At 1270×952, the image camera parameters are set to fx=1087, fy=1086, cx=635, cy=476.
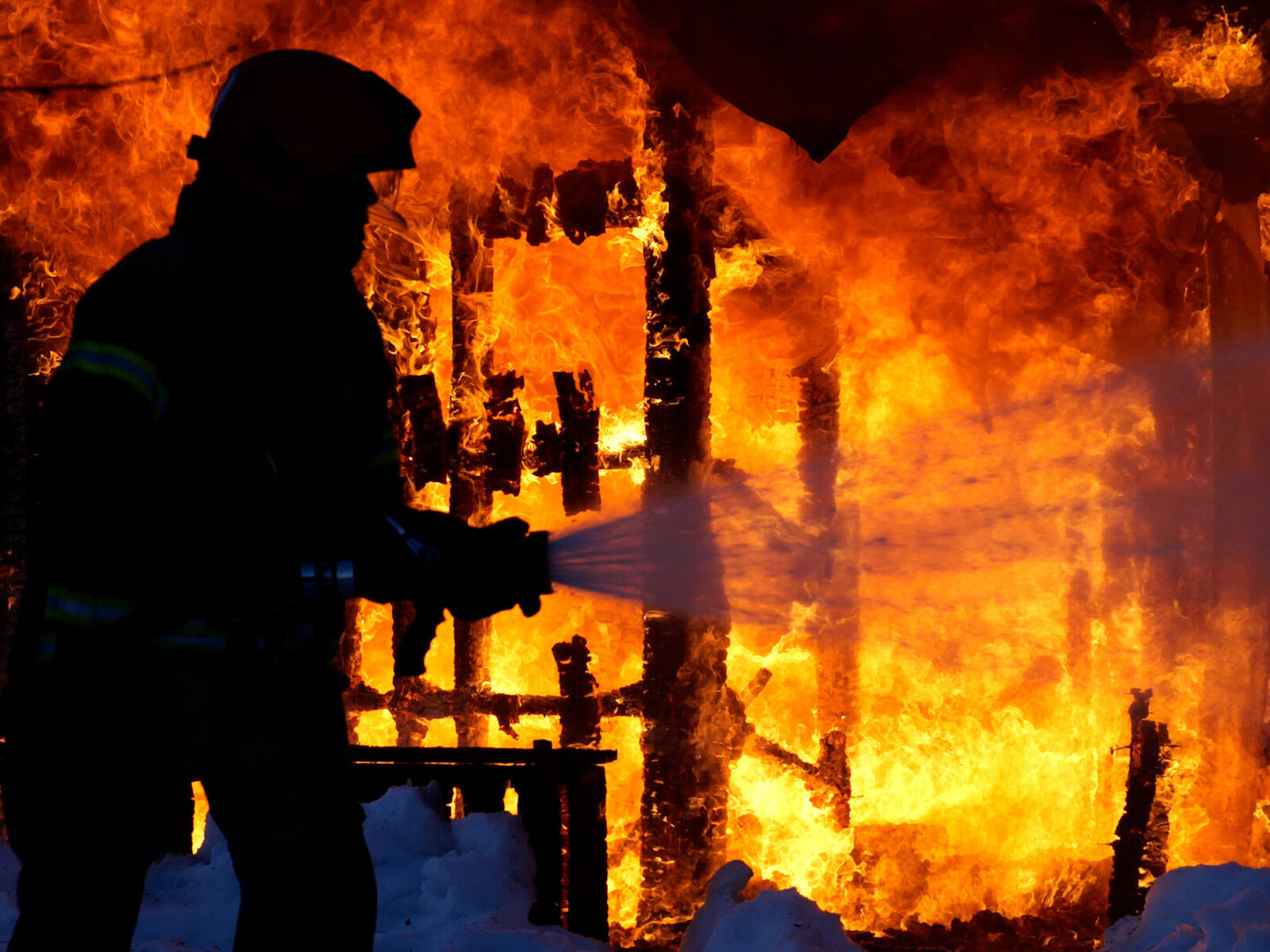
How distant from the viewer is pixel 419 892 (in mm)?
3691

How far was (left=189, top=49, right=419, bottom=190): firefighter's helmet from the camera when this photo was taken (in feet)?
7.52

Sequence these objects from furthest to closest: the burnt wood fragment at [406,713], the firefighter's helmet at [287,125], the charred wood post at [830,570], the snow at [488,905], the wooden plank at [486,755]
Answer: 1. the burnt wood fragment at [406,713]
2. the charred wood post at [830,570]
3. the wooden plank at [486,755]
4. the snow at [488,905]
5. the firefighter's helmet at [287,125]

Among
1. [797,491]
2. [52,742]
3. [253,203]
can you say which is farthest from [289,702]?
[797,491]

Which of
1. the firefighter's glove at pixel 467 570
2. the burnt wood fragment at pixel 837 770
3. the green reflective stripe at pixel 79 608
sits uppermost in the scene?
the firefighter's glove at pixel 467 570

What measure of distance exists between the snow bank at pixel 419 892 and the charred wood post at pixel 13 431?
71.8 inches

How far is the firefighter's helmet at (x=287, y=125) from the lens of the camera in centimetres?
229

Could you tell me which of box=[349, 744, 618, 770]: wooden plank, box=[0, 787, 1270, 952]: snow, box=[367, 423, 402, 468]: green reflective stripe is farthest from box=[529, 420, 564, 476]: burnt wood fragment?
box=[367, 423, 402, 468]: green reflective stripe

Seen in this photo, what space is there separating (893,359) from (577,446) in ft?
4.87

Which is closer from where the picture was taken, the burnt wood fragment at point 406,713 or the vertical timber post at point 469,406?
the vertical timber post at point 469,406

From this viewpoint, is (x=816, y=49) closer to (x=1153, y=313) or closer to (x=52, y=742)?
(x=1153, y=313)

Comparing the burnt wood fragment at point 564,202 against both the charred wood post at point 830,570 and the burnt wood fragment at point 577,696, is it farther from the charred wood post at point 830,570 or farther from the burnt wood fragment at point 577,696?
the burnt wood fragment at point 577,696

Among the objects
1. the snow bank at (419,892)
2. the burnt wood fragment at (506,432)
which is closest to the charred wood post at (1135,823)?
the snow bank at (419,892)

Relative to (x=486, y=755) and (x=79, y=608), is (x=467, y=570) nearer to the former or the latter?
(x=79, y=608)

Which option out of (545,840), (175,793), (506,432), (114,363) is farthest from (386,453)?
(506,432)
